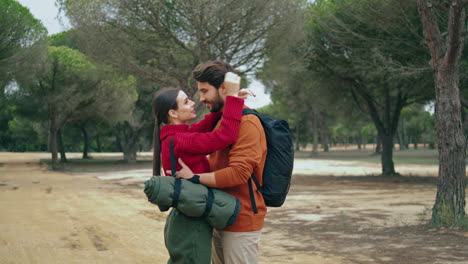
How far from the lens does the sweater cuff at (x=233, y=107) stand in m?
2.20

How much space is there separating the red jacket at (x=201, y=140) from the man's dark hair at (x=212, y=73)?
12 centimetres

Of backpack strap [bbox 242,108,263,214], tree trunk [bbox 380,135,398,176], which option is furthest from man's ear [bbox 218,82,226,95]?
tree trunk [bbox 380,135,398,176]

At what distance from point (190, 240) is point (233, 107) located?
0.69m

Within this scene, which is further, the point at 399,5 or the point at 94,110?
the point at 94,110

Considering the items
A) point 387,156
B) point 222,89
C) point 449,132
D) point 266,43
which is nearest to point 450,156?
point 449,132

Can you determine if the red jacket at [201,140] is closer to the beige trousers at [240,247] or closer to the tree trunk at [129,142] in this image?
the beige trousers at [240,247]

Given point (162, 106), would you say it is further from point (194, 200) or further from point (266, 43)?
point (266, 43)

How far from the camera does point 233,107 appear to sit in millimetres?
2225

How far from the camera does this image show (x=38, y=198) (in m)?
12.6

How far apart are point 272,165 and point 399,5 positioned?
12768mm

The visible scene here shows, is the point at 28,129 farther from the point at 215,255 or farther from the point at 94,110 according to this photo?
the point at 215,255

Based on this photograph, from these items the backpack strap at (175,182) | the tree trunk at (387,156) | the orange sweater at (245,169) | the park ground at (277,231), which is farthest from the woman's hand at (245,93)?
the tree trunk at (387,156)

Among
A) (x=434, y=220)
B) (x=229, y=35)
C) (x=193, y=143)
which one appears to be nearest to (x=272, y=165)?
(x=193, y=143)

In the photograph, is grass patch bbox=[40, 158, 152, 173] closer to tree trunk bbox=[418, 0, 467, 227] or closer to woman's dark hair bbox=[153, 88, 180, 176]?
tree trunk bbox=[418, 0, 467, 227]
